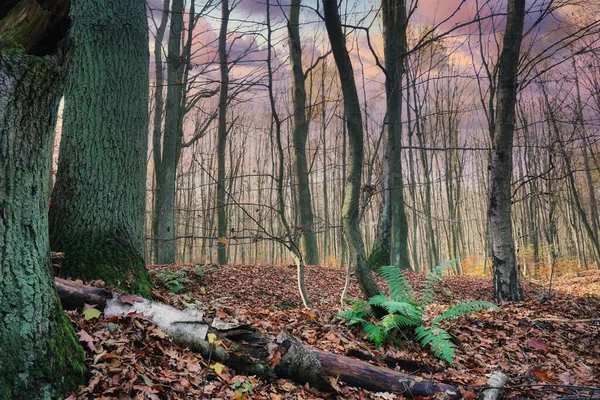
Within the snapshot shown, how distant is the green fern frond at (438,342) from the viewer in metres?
3.69

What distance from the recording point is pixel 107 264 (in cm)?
399

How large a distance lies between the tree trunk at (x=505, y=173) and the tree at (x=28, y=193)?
6.58 metres

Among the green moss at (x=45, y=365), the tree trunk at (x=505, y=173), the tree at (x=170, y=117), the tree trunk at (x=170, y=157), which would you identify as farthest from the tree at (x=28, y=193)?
the tree trunk at (x=170, y=157)

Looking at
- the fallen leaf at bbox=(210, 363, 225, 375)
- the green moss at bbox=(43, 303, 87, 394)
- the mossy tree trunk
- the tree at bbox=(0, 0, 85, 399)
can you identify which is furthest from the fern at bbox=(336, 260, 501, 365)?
the tree at bbox=(0, 0, 85, 399)

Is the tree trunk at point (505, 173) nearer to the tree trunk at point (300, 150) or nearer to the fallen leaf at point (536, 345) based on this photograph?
the fallen leaf at point (536, 345)

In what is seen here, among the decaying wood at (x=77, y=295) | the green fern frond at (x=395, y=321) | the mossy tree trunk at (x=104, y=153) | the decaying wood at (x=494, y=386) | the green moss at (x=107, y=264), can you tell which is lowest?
the decaying wood at (x=494, y=386)

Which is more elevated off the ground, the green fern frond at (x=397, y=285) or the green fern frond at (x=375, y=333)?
the green fern frond at (x=397, y=285)

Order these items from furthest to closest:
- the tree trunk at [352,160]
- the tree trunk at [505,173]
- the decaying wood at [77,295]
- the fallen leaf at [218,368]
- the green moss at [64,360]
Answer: the tree trunk at [505,173] < the tree trunk at [352,160] < the decaying wood at [77,295] < the fallen leaf at [218,368] < the green moss at [64,360]

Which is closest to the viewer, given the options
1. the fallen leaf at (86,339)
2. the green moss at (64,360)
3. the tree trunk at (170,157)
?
the green moss at (64,360)

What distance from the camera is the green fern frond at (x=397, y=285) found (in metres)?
4.97

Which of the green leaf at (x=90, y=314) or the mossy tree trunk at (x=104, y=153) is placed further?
the mossy tree trunk at (x=104, y=153)

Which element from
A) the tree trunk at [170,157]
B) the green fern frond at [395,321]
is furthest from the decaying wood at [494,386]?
the tree trunk at [170,157]

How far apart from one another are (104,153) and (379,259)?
9.06 metres

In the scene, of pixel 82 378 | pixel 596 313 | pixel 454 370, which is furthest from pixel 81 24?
pixel 596 313
